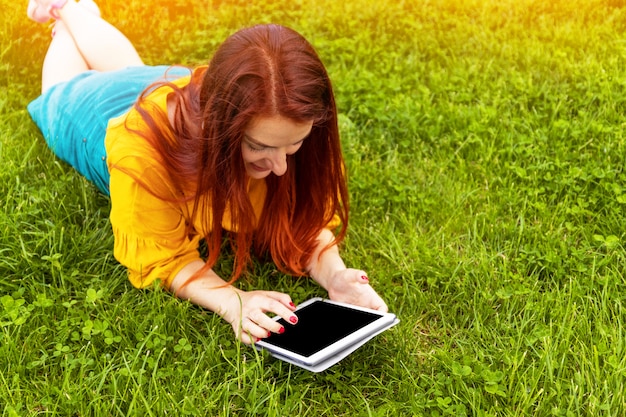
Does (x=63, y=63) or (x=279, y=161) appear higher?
(x=279, y=161)

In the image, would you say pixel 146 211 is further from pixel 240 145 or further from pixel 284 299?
pixel 284 299

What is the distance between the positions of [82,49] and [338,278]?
2420mm

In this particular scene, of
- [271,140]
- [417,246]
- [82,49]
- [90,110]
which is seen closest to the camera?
[271,140]

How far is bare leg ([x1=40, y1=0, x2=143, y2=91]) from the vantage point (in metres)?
4.40

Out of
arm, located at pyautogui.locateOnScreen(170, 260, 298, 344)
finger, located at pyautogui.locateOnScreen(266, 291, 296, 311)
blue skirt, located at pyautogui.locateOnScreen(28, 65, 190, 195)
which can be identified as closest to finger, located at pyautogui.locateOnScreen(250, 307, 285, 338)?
arm, located at pyautogui.locateOnScreen(170, 260, 298, 344)

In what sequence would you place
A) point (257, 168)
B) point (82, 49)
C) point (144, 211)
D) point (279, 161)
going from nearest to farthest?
point (279, 161) < point (257, 168) < point (144, 211) < point (82, 49)

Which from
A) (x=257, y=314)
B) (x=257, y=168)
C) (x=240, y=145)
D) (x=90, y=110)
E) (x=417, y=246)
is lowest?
(x=417, y=246)

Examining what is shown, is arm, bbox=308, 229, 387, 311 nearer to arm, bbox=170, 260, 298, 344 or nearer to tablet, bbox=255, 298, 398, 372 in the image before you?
tablet, bbox=255, 298, 398, 372

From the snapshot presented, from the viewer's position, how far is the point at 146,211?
3.11 m

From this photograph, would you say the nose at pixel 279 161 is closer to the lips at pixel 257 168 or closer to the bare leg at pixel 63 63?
the lips at pixel 257 168

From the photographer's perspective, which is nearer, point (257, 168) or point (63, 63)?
point (257, 168)

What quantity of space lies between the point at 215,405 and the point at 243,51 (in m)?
1.43

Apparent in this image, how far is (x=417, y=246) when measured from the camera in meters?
3.65

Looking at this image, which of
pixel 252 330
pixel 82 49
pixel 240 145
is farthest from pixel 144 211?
pixel 82 49
